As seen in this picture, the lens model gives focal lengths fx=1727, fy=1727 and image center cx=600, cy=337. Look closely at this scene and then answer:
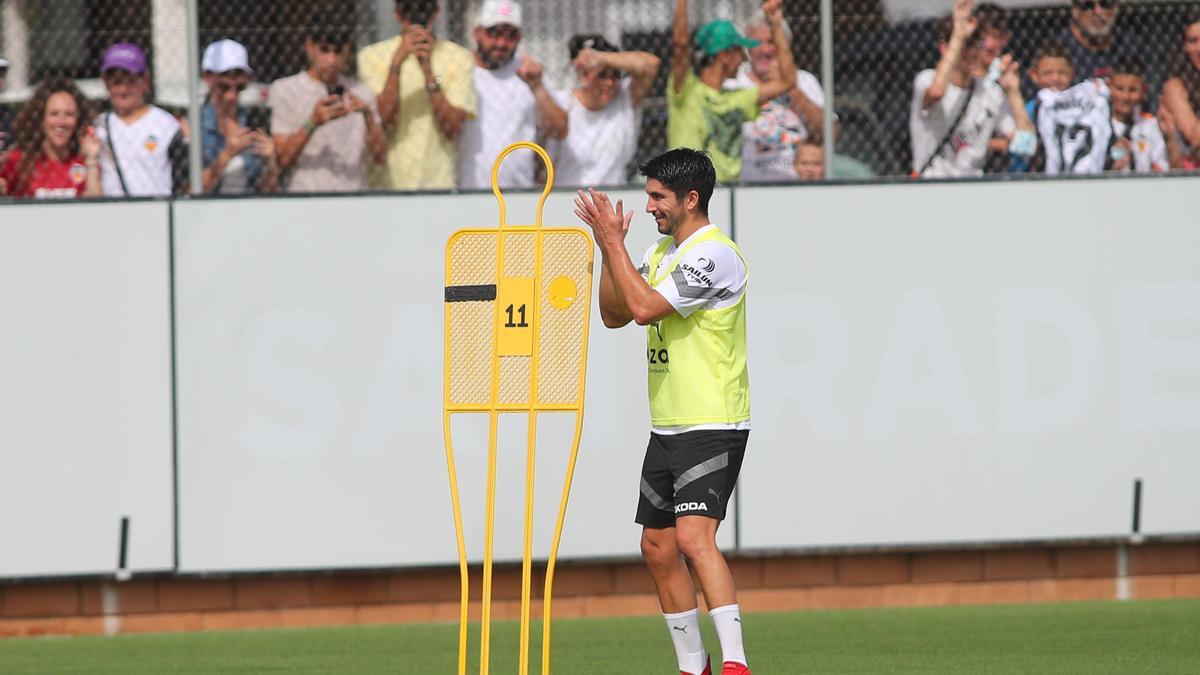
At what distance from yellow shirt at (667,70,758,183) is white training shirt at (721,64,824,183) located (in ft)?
0.15

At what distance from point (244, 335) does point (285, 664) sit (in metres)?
1.88

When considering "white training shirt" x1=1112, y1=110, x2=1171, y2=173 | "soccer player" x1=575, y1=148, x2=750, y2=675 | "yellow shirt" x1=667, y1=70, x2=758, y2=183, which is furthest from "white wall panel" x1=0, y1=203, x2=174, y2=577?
"white training shirt" x1=1112, y1=110, x2=1171, y2=173

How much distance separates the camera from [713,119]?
9.38m

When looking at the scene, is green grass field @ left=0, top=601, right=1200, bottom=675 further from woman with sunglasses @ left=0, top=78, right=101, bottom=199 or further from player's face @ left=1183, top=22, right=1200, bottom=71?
player's face @ left=1183, top=22, right=1200, bottom=71

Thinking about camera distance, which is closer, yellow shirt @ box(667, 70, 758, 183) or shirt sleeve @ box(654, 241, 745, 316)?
shirt sleeve @ box(654, 241, 745, 316)

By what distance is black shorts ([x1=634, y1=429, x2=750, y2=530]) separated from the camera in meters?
6.15

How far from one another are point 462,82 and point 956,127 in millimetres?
2717

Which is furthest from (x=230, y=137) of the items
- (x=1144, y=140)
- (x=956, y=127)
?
(x=1144, y=140)

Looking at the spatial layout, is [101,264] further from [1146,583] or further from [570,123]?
[1146,583]

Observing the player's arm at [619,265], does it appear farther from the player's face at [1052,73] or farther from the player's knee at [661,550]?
the player's face at [1052,73]

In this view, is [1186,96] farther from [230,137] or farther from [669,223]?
[230,137]

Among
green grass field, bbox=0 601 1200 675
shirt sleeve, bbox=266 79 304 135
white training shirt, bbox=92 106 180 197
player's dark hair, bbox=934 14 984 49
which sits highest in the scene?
player's dark hair, bbox=934 14 984 49

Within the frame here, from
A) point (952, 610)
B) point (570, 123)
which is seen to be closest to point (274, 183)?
point (570, 123)

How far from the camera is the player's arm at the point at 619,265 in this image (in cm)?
586
